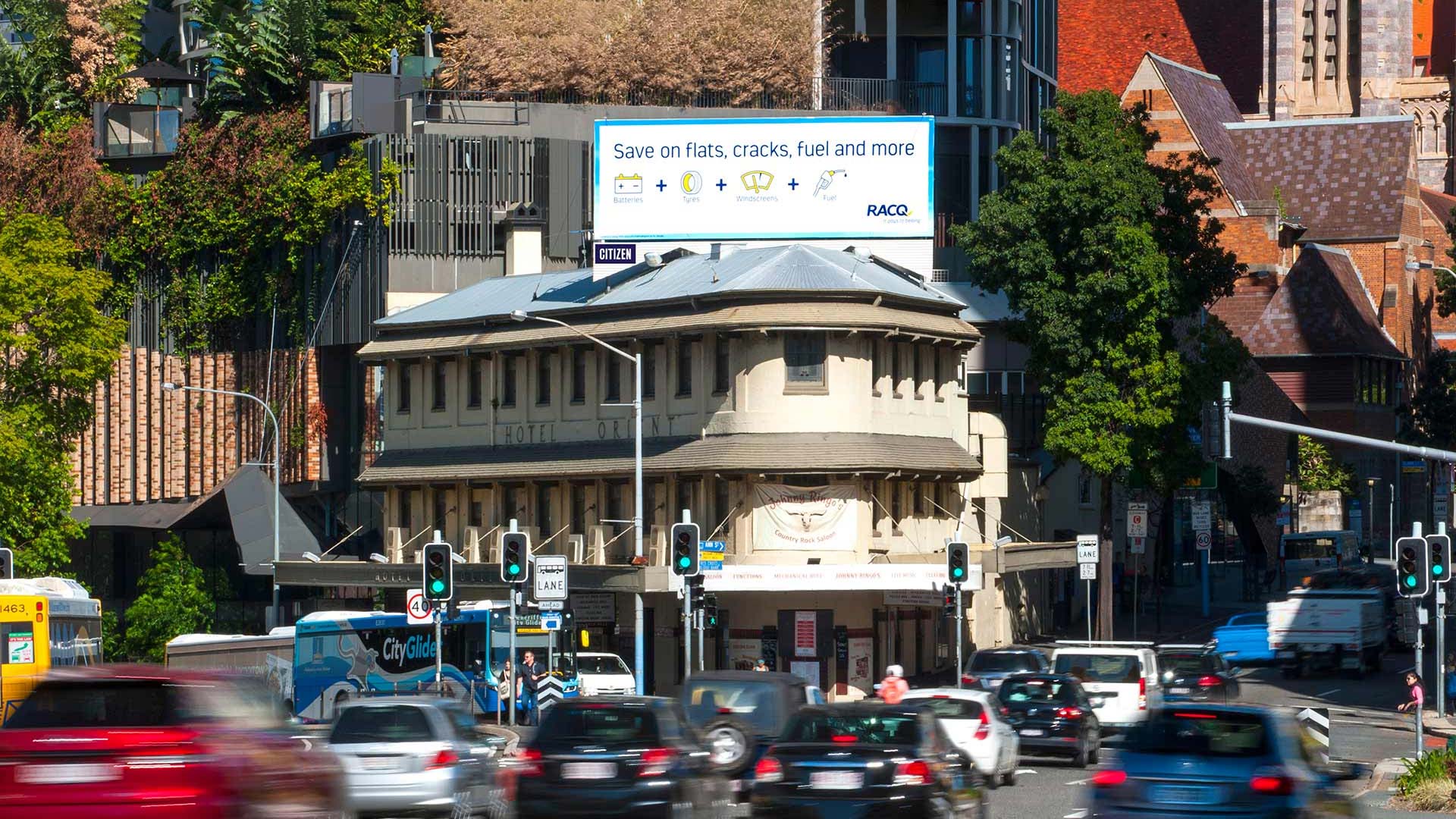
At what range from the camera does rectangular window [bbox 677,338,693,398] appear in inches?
2127

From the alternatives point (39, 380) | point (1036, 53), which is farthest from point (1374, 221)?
point (39, 380)

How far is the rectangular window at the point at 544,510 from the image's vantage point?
187 ft

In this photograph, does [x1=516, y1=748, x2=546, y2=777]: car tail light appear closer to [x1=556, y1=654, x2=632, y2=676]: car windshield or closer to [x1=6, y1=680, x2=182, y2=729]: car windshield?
[x1=6, y1=680, x2=182, y2=729]: car windshield

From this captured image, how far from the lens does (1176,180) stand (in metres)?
58.9

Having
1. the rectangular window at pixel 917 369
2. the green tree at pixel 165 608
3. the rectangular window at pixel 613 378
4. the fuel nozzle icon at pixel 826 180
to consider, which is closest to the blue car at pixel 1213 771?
the rectangular window at pixel 917 369

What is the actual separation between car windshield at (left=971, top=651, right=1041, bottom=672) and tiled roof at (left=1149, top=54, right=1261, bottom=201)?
169ft

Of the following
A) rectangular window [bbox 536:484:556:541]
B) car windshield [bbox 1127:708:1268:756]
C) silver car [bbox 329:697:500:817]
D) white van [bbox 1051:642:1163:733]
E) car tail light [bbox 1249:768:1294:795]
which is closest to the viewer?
car tail light [bbox 1249:768:1294:795]

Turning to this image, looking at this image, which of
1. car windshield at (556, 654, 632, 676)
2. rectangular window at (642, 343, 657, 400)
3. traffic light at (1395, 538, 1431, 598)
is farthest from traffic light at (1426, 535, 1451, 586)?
rectangular window at (642, 343, 657, 400)

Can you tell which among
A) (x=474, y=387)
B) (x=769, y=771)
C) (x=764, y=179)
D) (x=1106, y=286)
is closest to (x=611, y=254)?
(x=764, y=179)

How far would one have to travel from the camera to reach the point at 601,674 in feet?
157

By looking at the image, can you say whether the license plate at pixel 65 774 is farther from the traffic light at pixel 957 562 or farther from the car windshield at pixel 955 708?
the traffic light at pixel 957 562

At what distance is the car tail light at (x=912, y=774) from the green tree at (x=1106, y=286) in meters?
37.1

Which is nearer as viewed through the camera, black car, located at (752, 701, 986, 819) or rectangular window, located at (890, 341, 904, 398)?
black car, located at (752, 701, 986, 819)

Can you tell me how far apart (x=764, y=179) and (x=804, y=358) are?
7502 mm
